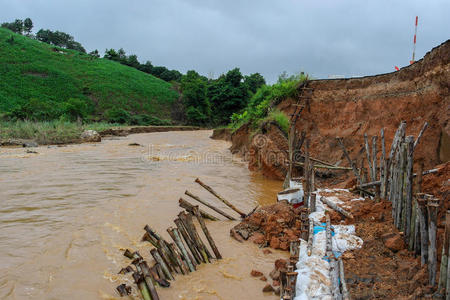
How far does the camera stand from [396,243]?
12.7 ft

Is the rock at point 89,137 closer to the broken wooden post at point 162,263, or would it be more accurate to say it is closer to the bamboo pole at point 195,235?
the bamboo pole at point 195,235

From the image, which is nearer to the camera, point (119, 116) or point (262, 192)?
point (262, 192)

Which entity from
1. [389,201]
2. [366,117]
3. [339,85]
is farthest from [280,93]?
[389,201]

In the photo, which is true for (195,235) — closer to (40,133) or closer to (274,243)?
(274,243)

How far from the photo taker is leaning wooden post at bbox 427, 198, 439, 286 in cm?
300

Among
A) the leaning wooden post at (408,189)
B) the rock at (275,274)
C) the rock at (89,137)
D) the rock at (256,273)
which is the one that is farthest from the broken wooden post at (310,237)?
the rock at (89,137)

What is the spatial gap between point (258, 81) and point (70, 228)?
131ft

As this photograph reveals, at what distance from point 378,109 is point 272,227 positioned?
752 centimetres

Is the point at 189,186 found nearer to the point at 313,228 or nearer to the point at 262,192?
the point at 262,192

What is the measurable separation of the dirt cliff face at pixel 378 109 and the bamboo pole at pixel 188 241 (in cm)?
507

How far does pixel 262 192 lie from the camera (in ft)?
29.6

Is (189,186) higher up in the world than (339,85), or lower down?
lower down

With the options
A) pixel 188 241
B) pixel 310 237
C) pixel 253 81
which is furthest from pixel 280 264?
pixel 253 81

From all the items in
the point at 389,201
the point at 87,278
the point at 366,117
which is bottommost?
the point at 87,278
